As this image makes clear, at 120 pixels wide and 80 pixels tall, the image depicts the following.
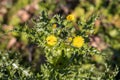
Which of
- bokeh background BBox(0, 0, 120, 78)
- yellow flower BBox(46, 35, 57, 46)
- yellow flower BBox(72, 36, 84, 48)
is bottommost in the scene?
yellow flower BBox(72, 36, 84, 48)

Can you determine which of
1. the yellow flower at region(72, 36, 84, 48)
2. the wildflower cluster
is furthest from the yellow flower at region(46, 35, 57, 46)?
the yellow flower at region(72, 36, 84, 48)

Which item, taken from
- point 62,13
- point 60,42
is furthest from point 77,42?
point 62,13

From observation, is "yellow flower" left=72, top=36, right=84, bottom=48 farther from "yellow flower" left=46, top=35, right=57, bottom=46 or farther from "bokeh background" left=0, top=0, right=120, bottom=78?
"bokeh background" left=0, top=0, right=120, bottom=78

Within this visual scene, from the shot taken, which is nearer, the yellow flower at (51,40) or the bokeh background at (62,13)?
the yellow flower at (51,40)

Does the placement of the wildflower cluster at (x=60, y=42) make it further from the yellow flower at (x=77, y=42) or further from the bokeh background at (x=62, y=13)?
the bokeh background at (x=62, y=13)

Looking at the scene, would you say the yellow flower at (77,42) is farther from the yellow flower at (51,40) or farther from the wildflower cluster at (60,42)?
the yellow flower at (51,40)

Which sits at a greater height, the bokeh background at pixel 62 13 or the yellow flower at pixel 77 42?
the bokeh background at pixel 62 13

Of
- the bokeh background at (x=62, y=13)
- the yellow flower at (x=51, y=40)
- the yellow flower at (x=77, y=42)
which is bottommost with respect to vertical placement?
the yellow flower at (x=77, y=42)

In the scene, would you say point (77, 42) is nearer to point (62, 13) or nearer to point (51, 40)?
point (51, 40)

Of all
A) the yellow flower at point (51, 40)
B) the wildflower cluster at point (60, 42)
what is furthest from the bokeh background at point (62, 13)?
the yellow flower at point (51, 40)

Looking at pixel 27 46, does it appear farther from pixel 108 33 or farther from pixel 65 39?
pixel 65 39

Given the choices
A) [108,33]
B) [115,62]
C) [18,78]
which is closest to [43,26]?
[18,78]
